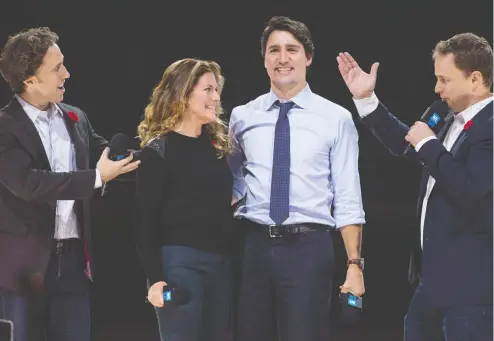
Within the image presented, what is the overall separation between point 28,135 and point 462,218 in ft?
4.68

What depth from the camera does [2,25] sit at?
4699 mm

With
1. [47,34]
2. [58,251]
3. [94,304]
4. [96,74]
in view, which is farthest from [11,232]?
[96,74]

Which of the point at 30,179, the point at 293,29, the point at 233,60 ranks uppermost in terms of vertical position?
the point at 233,60

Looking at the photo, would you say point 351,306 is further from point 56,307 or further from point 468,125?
point 56,307

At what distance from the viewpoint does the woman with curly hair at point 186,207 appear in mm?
2637

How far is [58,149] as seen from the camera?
2875 mm

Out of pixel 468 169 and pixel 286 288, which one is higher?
pixel 468 169

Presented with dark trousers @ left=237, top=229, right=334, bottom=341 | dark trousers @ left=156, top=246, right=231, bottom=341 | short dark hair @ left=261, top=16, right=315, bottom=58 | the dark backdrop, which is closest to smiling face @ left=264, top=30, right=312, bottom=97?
short dark hair @ left=261, top=16, right=315, bottom=58

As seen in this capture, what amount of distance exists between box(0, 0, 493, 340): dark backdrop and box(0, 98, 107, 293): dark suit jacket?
72.8 inches

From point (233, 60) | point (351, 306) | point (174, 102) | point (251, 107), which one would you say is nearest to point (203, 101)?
point (174, 102)

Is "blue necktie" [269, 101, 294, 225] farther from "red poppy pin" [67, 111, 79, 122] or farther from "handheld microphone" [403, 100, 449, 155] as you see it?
"red poppy pin" [67, 111, 79, 122]

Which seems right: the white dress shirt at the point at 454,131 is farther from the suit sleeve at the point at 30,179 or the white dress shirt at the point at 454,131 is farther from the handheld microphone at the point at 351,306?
the suit sleeve at the point at 30,179

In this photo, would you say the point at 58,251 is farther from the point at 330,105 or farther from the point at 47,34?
the point at 330,105

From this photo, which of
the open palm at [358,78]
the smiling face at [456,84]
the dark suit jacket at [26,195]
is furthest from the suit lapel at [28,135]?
the smiling face at [456,84]
